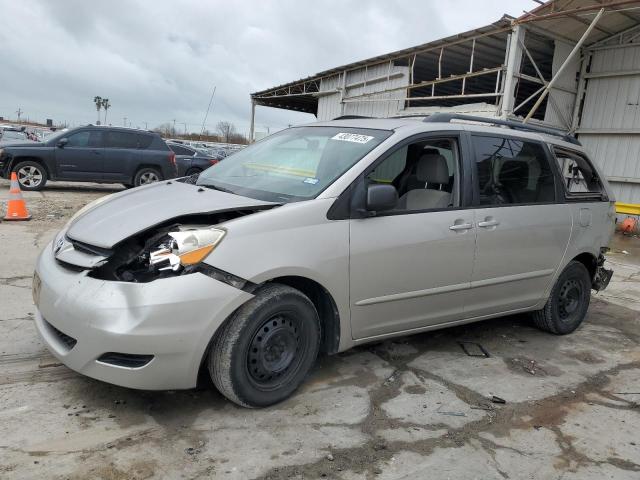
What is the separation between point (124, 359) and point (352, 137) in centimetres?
205

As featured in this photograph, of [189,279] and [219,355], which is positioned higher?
[189,279]

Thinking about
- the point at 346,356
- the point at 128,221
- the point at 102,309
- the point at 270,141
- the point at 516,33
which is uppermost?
the point at 516,33

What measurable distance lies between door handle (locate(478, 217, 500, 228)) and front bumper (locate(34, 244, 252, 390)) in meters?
1.91

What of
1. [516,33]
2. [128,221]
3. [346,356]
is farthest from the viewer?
[516,33]

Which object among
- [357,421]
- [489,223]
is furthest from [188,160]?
[357,421]

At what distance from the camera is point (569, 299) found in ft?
15.7

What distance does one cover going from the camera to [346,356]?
12.6ft

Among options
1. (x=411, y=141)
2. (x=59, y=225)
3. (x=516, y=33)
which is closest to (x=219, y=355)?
(x=411, y=141)

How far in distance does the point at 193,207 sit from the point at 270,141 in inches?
55.1

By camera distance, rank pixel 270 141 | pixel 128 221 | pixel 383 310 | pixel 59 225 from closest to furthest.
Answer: pixel 128 221 → pixel 383 310 → pixel 270 141 → pixel 59 225

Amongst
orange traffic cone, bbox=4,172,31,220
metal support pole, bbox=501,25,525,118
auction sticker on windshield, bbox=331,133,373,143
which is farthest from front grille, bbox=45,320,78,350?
metal support pole, bbox=501,25,525,118

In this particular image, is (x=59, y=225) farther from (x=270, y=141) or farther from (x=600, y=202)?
(x=600, y=202)

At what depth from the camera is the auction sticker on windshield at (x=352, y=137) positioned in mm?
3548

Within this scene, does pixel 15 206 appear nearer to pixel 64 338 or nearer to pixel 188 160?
pixel 64 338
